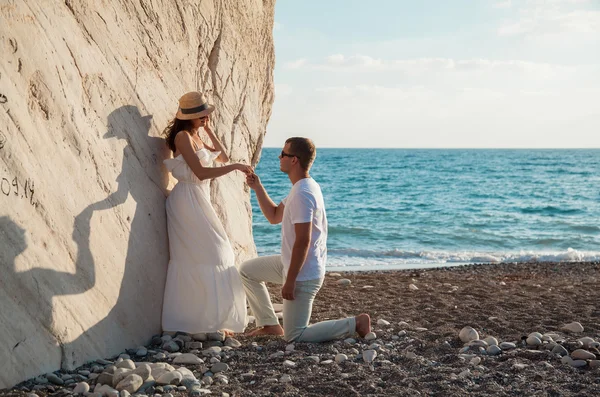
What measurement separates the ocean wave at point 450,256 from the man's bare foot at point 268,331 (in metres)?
7.53

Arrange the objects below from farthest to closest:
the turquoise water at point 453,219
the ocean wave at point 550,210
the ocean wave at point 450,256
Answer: the ocean wave at point 550,210
the turquoise water at point 453,219
the ocean wave at point 450,256

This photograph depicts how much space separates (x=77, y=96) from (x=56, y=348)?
1804 mm

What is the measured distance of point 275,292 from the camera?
27.2ft

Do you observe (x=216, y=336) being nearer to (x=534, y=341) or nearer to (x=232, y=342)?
(x=232, y=342)

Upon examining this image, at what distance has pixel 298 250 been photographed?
5.36 m

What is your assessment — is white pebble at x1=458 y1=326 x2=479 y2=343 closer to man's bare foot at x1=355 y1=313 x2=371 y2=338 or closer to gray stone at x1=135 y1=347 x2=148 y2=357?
man's bare foot at x1=355 y1=313 x2=371 y2=338

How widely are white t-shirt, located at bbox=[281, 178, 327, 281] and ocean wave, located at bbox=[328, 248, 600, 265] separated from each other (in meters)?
7.84

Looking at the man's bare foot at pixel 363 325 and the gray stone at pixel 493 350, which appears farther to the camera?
the man's bare foot at pixel 363 325

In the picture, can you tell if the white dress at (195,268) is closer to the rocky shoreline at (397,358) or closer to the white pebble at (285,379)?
the rocky shoreline at (397,358)

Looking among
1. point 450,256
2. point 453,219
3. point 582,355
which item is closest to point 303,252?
point 582,355

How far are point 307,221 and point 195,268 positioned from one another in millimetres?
1093

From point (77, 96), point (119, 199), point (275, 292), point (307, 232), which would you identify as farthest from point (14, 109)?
point (275, 292)

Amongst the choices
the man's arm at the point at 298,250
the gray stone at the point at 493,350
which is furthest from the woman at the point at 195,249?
the gray stone at the point at 493,350

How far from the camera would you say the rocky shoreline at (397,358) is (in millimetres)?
4270
